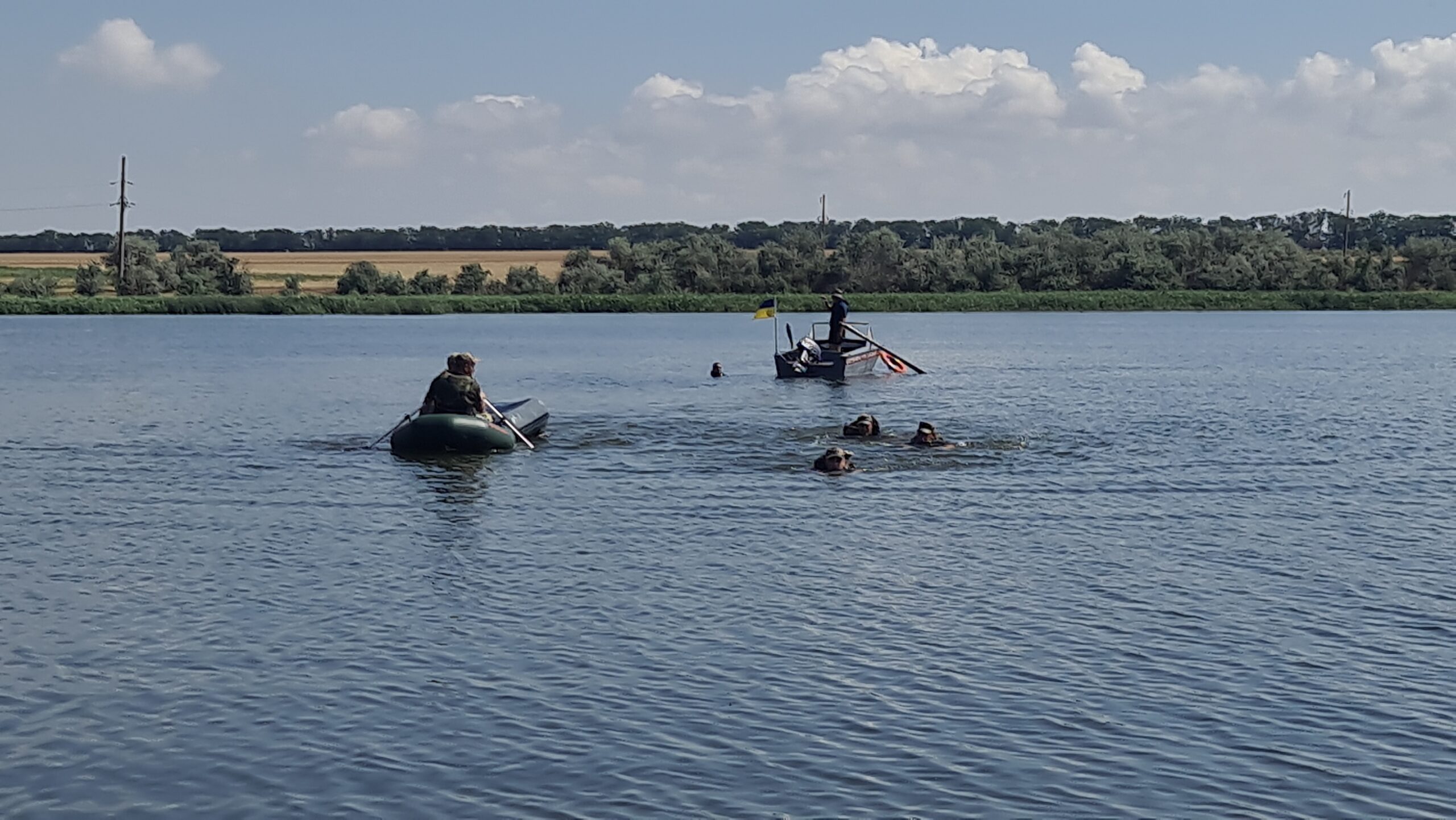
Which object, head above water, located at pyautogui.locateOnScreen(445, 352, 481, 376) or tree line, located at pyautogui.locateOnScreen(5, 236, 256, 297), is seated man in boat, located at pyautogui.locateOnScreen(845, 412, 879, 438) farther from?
tree line, located at pyautogui.locateOnScreen(5, 236, 256, 297)

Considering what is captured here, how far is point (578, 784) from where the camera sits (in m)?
11.2

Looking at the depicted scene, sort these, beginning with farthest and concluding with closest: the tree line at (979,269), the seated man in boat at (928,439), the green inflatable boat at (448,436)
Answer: the tree line at (979,269), the seated man in boat at (928,439), the green inflatable boat at (448,436)

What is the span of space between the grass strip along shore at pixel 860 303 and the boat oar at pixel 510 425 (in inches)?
3041

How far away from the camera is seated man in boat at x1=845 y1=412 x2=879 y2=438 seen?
3186cm

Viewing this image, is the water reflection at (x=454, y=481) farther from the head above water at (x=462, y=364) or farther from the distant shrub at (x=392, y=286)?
the distant shrub at (x=392, y=286)

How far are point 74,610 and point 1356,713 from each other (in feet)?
36.7

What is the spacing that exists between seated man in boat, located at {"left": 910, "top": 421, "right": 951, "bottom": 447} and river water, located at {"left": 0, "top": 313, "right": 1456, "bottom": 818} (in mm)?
449

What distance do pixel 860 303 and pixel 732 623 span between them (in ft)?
318

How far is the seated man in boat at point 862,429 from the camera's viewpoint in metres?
31.9

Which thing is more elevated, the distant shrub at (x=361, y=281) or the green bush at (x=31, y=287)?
the distant shrub at (x=361, y=281)

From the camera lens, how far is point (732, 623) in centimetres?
1595

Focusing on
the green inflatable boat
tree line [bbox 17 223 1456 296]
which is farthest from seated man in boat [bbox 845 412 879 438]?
tree line [bbox 17 223 1456 296]

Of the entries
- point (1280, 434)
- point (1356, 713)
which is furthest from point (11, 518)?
point (1280, 434)

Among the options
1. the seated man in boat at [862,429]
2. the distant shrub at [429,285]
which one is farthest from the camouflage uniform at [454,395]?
the distant shrub at [429,285]
